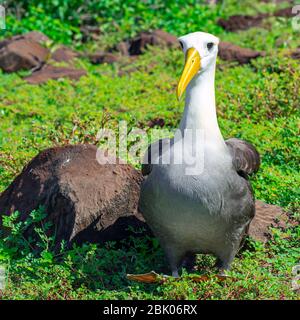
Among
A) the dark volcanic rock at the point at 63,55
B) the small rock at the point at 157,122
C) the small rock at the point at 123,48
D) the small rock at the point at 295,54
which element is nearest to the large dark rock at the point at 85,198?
the small rock at the point at 157,122

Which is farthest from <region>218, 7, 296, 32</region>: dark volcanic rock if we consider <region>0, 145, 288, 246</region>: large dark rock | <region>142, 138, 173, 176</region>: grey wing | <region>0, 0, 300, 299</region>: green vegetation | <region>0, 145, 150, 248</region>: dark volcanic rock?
<region>142, 138, 173, 176</region>: grey wing

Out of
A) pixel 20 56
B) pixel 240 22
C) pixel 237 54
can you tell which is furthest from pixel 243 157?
pixel 240 22

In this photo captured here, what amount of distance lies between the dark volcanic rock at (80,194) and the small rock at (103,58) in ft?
15.6

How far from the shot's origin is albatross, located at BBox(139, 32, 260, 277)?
4984 mm

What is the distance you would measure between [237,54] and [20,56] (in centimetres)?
263

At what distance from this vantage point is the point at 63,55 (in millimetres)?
11086

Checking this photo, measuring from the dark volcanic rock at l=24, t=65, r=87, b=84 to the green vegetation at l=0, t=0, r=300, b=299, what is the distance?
0.16m

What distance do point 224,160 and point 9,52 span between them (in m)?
5.93

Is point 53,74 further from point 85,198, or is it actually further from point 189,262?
point 189,262

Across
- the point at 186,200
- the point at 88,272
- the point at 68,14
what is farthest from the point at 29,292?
the point at 68,14

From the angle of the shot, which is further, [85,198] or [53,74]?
[53,74]

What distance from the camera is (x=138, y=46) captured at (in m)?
11.1

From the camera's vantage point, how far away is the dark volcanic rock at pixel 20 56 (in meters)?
10.5

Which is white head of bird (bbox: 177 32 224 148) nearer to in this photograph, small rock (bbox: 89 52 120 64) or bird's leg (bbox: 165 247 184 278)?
bird's leg (bbox: 165 247 184 278)
